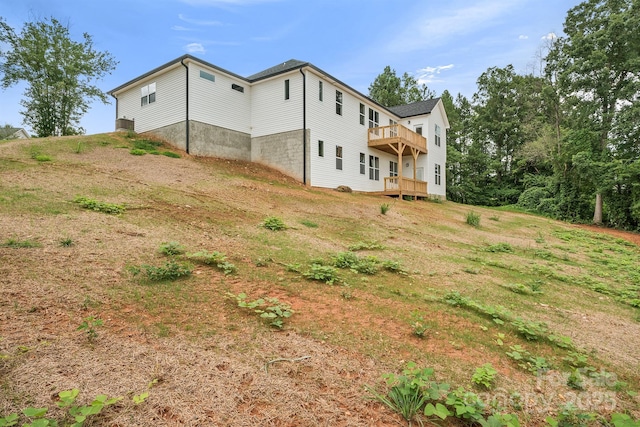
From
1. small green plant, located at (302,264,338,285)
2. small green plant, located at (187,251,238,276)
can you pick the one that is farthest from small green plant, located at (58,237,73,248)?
small green plant, located at (302,264,338,285)

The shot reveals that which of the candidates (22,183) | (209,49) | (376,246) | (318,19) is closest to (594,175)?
(318,19)

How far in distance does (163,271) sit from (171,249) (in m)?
0.88

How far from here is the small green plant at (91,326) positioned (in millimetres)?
2576

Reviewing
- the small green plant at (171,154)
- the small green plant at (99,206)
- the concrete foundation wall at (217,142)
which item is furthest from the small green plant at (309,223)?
the concrete foundation wall at (217,142)

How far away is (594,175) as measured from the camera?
20656 mm

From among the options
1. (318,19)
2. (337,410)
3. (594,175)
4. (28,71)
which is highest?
(28,71)

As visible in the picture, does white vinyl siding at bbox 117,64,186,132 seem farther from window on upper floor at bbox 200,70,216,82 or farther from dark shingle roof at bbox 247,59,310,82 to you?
dark shingle roof at bbox 247,59,310,82

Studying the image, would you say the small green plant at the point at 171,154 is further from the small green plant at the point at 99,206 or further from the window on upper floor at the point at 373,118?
the window on upper floor at the point at 373,118

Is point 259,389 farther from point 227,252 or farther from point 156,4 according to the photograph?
point 156,4

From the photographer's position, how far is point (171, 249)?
15.6 feet

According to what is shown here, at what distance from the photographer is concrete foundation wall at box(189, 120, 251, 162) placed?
53.6 feet

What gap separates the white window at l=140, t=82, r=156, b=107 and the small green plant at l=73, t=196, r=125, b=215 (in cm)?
1373

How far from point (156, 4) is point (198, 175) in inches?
228

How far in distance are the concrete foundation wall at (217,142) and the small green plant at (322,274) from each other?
44.9ft
